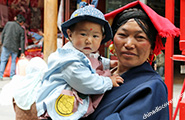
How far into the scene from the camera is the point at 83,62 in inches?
63.2

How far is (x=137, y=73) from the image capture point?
1.61 meters

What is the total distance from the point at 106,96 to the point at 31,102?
976 mm

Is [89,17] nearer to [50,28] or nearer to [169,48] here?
[169,48]

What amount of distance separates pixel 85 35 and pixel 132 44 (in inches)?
13.1

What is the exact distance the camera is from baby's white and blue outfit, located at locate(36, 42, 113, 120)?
1541 mm

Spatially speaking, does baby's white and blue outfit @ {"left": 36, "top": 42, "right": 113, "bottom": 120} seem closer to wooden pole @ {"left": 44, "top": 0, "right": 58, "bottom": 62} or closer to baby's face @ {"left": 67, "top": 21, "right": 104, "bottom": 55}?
baby's face @ {"left": 67, "top": 21, "right": 104, "bottom": 55}

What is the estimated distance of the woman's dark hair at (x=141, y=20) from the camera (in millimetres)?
1536

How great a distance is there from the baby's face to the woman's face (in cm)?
16

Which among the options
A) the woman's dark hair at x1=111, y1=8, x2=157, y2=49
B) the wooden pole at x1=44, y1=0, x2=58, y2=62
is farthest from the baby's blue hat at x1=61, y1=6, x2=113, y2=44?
the wooden pole at x1=44, y1=0, x2=58, y2=62

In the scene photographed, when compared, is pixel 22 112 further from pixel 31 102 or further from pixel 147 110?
pixel 147 110

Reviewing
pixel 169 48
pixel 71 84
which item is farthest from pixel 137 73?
pixel 169 48

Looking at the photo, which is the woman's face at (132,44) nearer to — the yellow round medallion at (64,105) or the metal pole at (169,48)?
the yellow round medallion at (64,105)

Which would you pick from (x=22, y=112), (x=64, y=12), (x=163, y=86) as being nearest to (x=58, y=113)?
(x=163, y=86)

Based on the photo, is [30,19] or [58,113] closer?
[58,113]
